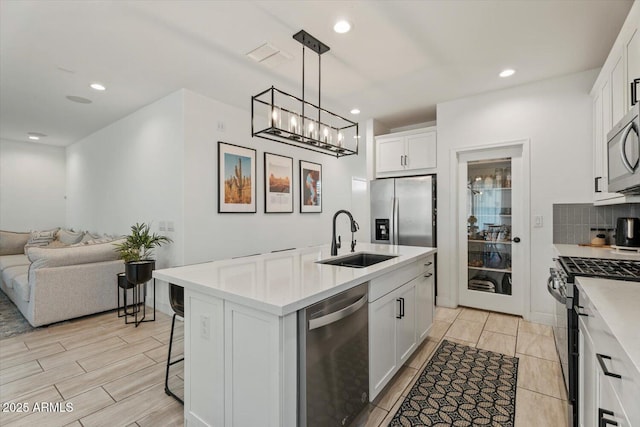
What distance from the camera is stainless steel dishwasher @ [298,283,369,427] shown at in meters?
1.31

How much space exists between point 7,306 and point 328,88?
513 cm

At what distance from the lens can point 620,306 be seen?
43.7 inches

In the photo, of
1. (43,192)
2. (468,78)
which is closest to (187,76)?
(468,78)

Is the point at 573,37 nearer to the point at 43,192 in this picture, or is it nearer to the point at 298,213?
the point at 298,213

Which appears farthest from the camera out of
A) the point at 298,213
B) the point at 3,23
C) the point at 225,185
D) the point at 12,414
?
the point at 298,213

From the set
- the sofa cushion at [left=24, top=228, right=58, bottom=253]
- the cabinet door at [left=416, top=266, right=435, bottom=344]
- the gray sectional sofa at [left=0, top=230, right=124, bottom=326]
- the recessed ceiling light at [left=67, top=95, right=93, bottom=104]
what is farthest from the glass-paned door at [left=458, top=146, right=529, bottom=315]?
the sofa cushion at [left=24, top=228, right=58, bottom=253]

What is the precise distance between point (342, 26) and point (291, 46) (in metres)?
0.53

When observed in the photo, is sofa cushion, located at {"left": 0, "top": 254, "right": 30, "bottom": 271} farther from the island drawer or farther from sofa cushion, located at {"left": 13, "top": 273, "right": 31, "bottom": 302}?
the island drawer

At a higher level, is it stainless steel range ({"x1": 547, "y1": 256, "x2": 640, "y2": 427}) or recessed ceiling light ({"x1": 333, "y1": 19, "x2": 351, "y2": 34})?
recessed ceiling light ({"x1": 333, "y1": 19, "x2": 351, "y2": 34})

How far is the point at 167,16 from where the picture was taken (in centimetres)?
223

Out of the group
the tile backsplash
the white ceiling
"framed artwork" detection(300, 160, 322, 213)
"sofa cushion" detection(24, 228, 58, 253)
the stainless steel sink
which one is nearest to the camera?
the white ceiling

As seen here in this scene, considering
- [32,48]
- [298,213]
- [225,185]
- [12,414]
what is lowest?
[12,414]

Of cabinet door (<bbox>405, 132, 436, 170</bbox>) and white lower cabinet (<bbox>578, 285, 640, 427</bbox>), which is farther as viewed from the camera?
cabinet door (<bbox>405, 132, 436, 170</bbox>)

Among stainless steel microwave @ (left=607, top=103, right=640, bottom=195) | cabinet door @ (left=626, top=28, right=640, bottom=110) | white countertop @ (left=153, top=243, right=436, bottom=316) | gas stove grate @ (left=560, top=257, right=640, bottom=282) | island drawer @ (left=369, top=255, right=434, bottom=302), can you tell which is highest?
cabinet door @ (left=626, top=28, right=640, bottom=110)
